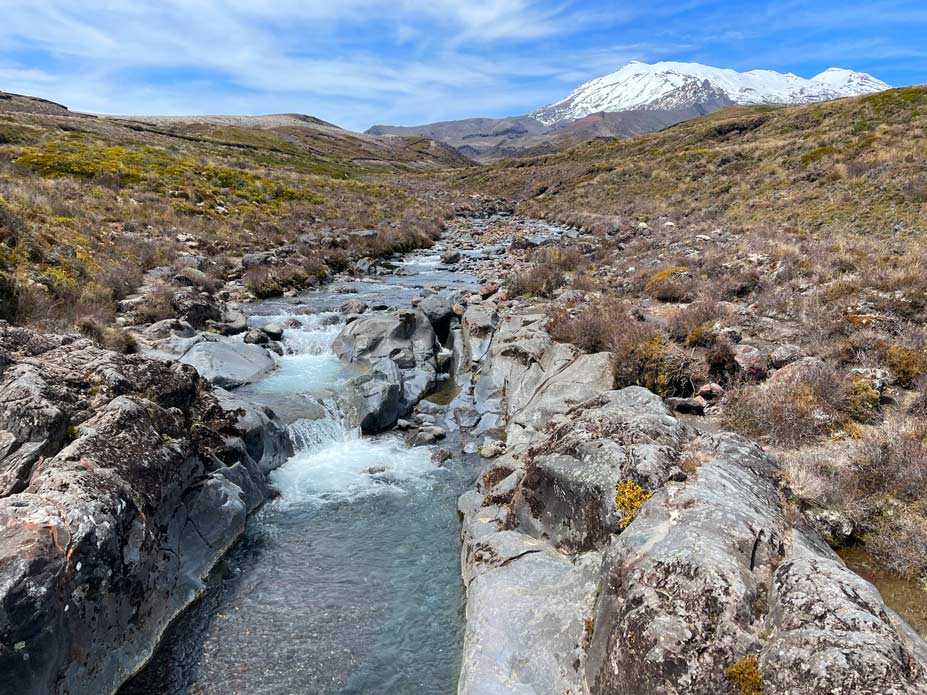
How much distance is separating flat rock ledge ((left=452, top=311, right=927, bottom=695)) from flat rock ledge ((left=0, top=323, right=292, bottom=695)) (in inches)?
173

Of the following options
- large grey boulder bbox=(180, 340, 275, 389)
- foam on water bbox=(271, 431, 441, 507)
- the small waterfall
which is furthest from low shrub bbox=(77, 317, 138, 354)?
foam on water bbox=(271, 431, 441, 507)

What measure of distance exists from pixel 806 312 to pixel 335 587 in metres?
12.8

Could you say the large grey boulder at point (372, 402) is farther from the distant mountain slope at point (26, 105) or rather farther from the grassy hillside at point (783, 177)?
the distant mountain slope at point (26, 105)

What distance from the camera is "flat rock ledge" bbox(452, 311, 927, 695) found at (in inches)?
160

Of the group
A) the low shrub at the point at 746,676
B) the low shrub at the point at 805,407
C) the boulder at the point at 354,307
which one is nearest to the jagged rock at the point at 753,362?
the low shrub at the point at 805,407

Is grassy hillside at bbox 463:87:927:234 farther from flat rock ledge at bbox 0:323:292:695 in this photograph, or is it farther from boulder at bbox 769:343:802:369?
flat rock ledge at bbox 0:323:292:695

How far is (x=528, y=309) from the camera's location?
19.8m

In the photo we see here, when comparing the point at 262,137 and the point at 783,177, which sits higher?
the point at 262,137

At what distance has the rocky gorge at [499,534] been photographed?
4.41m

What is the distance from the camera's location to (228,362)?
52.5ft

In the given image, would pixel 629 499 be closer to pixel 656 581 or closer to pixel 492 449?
pixel 656 581

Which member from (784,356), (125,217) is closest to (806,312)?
(784,356)

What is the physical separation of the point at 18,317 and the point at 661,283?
62.7ft

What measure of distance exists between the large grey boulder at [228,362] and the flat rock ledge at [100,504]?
4.47 m
